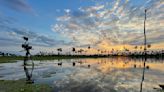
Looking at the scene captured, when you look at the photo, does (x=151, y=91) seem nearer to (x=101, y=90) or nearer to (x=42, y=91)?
(x=101, y=90)

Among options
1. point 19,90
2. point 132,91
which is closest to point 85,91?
point 132,91

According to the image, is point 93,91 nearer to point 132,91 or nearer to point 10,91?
point 132,91

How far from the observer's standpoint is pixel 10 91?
25.1 metres

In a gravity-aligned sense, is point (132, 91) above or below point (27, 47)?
below

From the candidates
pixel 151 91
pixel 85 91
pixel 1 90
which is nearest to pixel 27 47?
pixel 1 90

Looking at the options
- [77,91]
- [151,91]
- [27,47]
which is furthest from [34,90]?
[27,47]

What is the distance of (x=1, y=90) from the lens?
2578 cm

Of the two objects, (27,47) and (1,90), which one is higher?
(27,47)

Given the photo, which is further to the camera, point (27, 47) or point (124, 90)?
point (27, 47)

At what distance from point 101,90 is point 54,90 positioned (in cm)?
580

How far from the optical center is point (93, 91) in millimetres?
25688

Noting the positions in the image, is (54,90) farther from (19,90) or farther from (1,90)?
(1,90)

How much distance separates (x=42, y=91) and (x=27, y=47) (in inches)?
1132

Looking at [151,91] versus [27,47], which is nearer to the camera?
[151,91]
